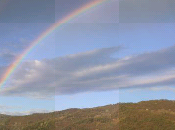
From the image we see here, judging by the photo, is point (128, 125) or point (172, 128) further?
point (128, 125)

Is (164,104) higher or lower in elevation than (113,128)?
higher

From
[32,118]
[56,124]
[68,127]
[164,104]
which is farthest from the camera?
[32,118]

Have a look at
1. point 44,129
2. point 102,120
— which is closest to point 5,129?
point 44,129

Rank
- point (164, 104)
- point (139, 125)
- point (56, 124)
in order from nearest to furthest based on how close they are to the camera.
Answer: point (139, 125) < point (56, 124) < point (164, 104)

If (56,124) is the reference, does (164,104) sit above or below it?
above

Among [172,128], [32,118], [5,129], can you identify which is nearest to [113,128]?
[172,128]

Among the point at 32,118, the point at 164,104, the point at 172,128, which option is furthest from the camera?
the point at 32,118

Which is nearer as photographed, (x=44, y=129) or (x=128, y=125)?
(x=128, y=125)

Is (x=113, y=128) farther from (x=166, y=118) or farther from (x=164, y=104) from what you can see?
(x=164, y=104)

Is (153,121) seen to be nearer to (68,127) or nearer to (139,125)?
(139,125)
